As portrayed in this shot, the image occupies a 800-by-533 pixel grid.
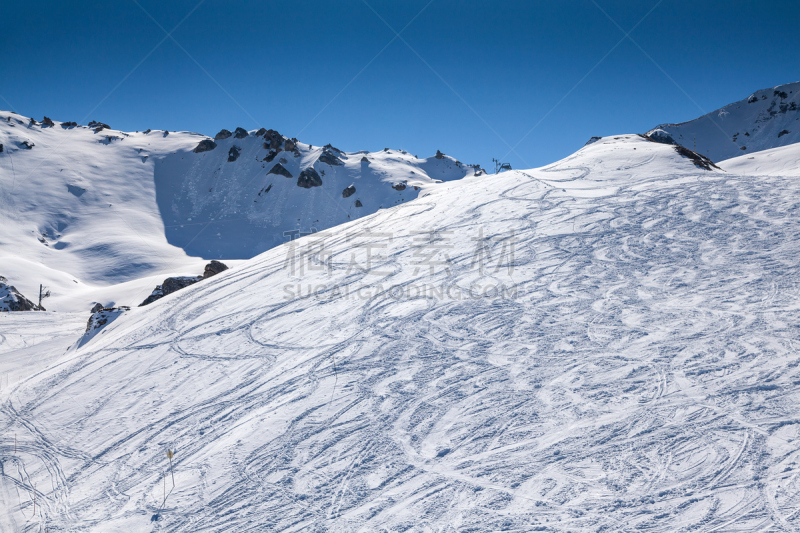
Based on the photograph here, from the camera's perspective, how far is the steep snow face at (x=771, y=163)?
749 inches

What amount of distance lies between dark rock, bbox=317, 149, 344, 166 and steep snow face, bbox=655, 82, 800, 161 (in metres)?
72.1

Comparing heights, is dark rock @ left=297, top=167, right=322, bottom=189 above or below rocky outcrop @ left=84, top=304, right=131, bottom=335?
above

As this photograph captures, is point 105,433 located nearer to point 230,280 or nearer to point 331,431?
point 331,431

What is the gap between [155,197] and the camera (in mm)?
63312

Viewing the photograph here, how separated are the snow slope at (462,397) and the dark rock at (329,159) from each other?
6406cm

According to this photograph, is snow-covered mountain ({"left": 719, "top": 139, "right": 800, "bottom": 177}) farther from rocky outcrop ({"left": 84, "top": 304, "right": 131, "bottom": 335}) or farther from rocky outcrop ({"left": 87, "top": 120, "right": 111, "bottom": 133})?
rocky outcrop ({"left": 87, "top": 120, "right": 111, "bottom": 133})

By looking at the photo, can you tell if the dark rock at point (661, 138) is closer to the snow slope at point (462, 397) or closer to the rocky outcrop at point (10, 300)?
the snow slope at point (462, 397)

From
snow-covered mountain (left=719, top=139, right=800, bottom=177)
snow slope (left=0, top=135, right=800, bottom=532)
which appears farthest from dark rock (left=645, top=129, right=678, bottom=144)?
snow slope (left=0, top=135, right=800, bottom=532)

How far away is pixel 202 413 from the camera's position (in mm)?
6574

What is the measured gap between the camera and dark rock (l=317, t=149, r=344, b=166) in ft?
240

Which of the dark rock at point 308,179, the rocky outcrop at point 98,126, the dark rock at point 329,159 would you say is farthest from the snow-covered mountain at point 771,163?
the rocky outcrop at point 98,126

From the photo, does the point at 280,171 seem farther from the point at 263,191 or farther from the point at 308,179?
the point at 308,179

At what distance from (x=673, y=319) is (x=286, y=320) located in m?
7.45

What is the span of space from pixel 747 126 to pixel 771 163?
3750 inches
